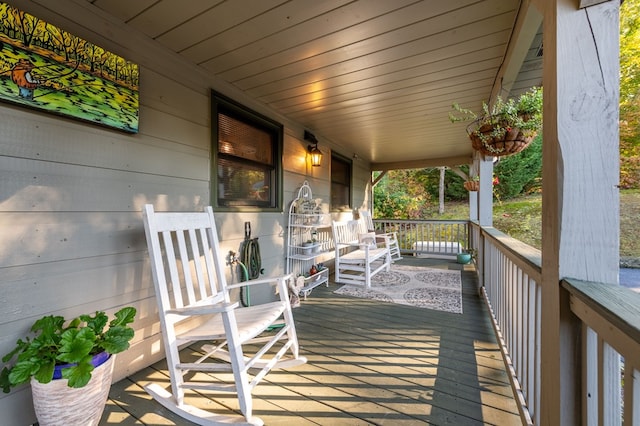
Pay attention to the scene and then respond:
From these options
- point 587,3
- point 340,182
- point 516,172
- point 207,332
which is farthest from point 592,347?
point 516,172

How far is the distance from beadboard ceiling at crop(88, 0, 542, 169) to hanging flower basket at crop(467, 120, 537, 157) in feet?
1.70

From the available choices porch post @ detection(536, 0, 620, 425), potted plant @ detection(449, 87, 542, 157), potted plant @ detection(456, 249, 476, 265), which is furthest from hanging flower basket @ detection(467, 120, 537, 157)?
potted plant @ detection(456, 249, 476, 265)

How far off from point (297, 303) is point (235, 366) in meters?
1.58

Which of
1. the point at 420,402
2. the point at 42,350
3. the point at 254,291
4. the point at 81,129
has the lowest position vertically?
the point at 420,402

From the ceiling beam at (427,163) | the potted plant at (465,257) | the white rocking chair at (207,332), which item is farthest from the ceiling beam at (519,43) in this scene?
the ceiling beam at (427,163)

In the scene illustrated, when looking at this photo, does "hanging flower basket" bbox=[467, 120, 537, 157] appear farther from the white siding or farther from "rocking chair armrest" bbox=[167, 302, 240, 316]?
the white siding

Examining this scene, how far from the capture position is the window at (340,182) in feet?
15.5

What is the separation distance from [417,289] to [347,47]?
2.92m

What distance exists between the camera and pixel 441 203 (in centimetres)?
1214

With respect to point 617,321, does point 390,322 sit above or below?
below

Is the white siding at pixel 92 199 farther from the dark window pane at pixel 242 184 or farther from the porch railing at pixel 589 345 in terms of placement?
the porch railing at pixel 589 345

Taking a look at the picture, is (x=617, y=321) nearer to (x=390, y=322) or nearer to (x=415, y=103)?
(x=390, y=322)

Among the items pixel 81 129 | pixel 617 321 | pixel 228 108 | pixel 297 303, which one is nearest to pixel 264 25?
pixel 228 108

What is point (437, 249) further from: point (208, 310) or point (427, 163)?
point (208, 310)
